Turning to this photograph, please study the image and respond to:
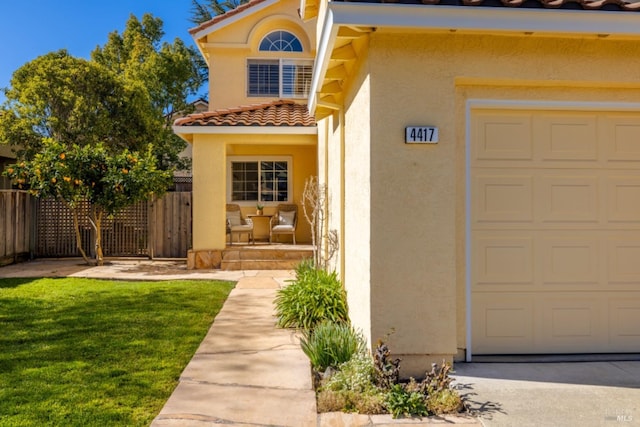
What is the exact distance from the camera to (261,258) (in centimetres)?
1272

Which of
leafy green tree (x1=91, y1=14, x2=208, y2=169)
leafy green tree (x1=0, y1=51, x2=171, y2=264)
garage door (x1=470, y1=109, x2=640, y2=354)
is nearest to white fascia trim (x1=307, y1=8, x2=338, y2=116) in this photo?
garage door (x1=470, y1=109, x2=640, y2=354)

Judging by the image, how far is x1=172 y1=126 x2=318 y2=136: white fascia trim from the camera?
12133 millimetres

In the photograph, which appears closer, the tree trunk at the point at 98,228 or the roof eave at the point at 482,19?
the roof eave at the point at 482,19

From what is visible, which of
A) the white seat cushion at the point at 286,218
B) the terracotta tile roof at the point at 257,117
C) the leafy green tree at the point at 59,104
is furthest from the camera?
the leafy green tree at the point at 59,104

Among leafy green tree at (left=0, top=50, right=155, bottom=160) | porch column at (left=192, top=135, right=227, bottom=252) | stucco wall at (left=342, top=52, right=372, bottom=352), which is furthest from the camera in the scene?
leafy green tree at (left=0, top=50, right=155, bottom=160)

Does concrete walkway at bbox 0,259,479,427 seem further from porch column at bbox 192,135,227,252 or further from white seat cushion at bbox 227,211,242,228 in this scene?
white seat cushion at bbox 227,211,242,228

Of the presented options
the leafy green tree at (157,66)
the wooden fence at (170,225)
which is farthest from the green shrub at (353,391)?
the leafy green tree at (157,66)

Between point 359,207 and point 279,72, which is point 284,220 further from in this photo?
point 359,207

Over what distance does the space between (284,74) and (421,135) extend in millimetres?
11938

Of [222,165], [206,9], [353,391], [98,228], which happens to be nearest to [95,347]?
[353,391]

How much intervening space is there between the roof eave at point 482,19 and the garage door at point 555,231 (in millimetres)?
969

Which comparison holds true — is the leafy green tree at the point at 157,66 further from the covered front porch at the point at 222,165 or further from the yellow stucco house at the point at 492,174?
the yellow stucco house at the point at 492,174

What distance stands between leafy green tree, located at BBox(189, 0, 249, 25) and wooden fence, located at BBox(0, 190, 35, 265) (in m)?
20.7

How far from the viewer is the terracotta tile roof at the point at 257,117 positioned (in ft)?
40.2
